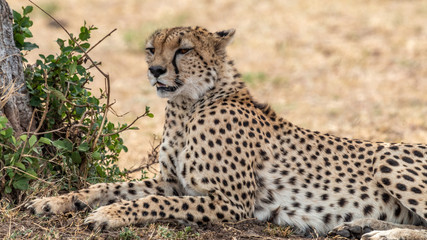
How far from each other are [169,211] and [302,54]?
766 cm

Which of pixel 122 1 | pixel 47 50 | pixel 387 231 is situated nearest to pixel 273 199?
pixel 387 231

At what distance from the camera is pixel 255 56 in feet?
37.6

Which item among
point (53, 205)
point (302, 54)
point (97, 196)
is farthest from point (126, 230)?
point (302, 54)

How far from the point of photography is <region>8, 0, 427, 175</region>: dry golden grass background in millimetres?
8672

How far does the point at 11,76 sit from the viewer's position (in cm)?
434

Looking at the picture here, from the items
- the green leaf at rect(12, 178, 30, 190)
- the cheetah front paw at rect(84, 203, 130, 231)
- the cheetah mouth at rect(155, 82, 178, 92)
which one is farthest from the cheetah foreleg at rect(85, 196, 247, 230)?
the cheetah mouth at rect(155, 82, 178, 92)

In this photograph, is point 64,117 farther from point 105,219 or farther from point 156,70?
point 105,219

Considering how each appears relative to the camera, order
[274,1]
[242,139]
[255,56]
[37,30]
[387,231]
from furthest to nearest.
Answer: [274,1] → [37,30] → [255,56] → [242,139] → [387,231]

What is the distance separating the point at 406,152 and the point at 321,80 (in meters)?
5.84

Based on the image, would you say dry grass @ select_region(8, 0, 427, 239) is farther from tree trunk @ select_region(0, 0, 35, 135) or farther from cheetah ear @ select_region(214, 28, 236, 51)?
tree trunk @ select_region(0, 0, 35, 135)

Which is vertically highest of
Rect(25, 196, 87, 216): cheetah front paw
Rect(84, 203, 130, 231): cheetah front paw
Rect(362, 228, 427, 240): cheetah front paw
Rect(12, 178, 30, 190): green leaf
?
Rect(12, 178, 30, 190): green leaf

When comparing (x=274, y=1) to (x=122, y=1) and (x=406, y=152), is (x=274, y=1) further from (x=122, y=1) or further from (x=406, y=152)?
(x=406, y=152)

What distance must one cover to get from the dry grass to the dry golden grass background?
0.06 feet

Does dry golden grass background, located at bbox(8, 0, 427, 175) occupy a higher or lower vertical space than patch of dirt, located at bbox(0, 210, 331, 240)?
higher
